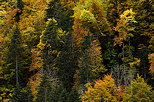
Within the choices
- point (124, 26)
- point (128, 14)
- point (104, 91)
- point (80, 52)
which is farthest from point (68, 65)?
point (128, 14)

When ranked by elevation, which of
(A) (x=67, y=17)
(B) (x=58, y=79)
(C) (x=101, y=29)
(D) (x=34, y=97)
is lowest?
(D) (x=34, y=97)

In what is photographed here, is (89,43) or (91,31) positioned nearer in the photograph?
(89,43)

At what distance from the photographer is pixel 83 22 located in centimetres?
4391

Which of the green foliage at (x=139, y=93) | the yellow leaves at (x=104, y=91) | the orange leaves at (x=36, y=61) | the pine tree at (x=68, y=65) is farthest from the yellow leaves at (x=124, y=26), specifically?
the green foliage at (x=139, y=93)

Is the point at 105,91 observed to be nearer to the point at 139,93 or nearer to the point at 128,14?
the point at 139,93

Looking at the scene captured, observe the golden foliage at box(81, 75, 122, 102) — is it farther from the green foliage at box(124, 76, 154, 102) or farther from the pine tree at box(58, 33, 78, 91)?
the pine tree at box(58, 33, 78, 91)

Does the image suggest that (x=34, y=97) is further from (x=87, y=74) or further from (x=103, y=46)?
(x=103, y=46)

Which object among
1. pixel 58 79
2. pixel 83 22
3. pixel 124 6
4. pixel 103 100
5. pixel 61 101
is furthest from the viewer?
pixel 124 6

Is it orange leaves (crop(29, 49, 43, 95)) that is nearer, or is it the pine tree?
the pine tree

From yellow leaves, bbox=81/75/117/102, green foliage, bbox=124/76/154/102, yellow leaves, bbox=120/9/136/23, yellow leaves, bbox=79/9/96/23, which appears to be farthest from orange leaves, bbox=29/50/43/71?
green foliage, bbox=124/76/154/102

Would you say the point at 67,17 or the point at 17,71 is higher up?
the point at 67,17

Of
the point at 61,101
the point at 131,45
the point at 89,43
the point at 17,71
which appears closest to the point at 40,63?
the point at 17,71

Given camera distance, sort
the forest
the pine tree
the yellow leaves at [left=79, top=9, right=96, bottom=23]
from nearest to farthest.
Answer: the forest < the pine tree < the yellow leaves at [left=79, top=9, right=96, bottom=23]

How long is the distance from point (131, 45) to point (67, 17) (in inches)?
605
